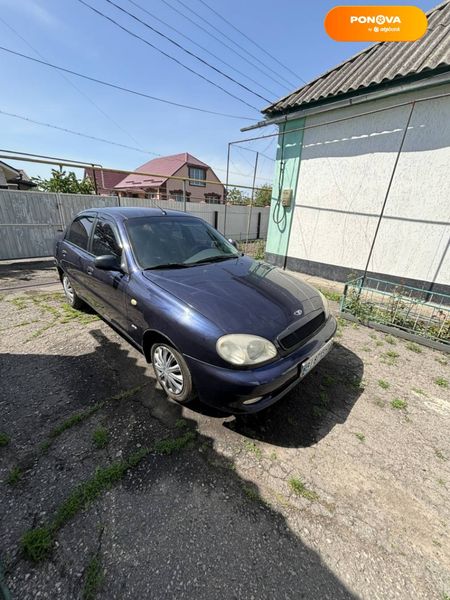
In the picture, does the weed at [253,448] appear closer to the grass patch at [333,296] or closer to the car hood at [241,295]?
the car hood at [241,295]

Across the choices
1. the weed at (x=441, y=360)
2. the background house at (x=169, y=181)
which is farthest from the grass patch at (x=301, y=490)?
the background house at (x=169, y=181)

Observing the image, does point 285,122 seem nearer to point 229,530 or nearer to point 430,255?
point 430,255

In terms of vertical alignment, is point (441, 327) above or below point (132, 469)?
above

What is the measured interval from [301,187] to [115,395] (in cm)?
678

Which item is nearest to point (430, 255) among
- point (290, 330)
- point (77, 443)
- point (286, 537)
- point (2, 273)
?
point (290, 330)

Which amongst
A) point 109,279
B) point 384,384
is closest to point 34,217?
point 109,279

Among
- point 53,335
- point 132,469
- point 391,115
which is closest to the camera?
point 132,469

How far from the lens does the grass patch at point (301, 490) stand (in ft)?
5.82

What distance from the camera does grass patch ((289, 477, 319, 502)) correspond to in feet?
5.82

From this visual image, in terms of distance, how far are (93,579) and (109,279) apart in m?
2.37

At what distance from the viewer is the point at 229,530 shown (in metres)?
1.56

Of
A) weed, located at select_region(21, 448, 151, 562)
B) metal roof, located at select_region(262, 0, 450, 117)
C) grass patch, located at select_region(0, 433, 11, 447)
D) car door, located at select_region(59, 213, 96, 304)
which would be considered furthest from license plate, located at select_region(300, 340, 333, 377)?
metal roof, located at select_region(262, 0, 450, 117)

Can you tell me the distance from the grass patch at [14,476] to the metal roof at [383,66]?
26.2 ft

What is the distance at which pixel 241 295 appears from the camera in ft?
7.73
